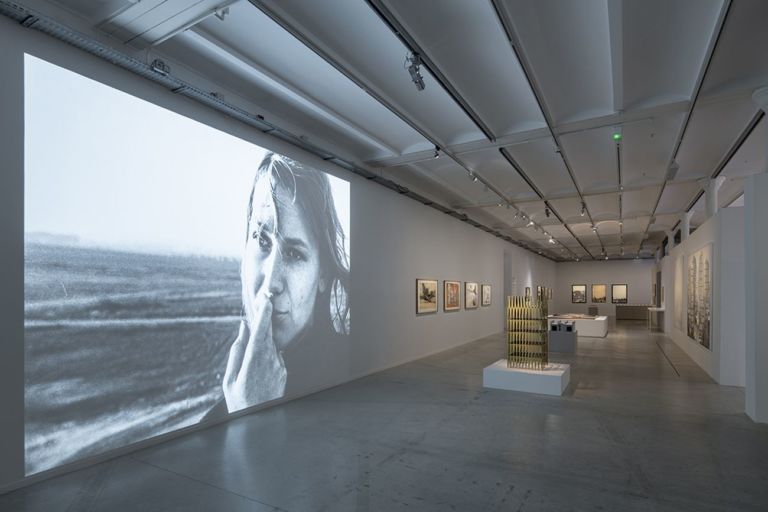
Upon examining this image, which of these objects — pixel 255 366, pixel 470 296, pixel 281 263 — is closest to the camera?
pixel 255 366

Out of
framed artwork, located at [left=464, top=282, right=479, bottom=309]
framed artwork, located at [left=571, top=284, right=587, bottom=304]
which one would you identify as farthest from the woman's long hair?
framed artwork, located at [left=571, top=284, right=587, bottom=304]

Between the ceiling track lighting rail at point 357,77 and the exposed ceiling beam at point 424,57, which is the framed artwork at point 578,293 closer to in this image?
the ceiling track lighting rail at point 357,77

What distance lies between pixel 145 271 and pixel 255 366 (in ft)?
7.46

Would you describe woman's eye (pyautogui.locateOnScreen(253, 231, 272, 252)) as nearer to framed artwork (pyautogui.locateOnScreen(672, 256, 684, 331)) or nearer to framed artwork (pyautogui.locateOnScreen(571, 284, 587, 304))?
framed artwork (pyautogui.locateOnScreen(672, 256, 684, 331))

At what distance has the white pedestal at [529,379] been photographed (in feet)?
26.0

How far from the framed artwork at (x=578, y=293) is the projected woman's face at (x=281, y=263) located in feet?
96.0

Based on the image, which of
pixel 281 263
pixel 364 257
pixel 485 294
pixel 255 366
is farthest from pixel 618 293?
pixel 255 366

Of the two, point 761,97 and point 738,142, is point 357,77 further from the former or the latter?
point 738,142

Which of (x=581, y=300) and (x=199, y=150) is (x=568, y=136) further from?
(x=581, y=300)

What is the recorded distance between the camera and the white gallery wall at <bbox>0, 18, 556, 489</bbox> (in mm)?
4203

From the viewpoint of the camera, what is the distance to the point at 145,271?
539cm

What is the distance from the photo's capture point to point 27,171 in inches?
172

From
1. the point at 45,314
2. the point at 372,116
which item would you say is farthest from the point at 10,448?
the point at 372,116

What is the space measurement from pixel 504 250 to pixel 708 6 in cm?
1649
